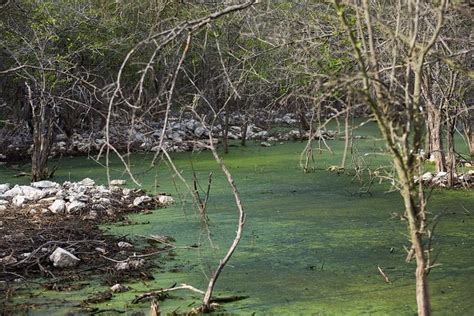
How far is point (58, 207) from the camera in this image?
35.9ft

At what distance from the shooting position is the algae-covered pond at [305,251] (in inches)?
271

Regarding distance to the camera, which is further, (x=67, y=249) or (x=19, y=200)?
(x=19, y=200)

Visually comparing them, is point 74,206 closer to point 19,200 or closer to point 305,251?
point 19,200

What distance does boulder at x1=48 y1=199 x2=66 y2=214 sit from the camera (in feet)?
35.8

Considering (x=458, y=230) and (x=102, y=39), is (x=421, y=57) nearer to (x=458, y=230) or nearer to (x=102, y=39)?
(x=458, y=230)

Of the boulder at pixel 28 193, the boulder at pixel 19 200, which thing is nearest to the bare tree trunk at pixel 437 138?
the boulder at pixel 28 193

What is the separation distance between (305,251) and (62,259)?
250 centimetres

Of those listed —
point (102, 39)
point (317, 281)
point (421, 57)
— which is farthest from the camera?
point (102, 39)

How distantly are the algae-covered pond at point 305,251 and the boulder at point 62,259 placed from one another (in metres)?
0.75

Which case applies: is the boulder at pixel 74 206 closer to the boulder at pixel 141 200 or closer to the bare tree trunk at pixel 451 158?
the boulder at pixel 141 200

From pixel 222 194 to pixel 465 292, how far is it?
6.50m

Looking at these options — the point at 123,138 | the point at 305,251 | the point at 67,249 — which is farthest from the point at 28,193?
the point at 123,138

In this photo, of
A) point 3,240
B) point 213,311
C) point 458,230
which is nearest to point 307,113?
point 458,230

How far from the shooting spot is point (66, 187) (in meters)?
13.1
